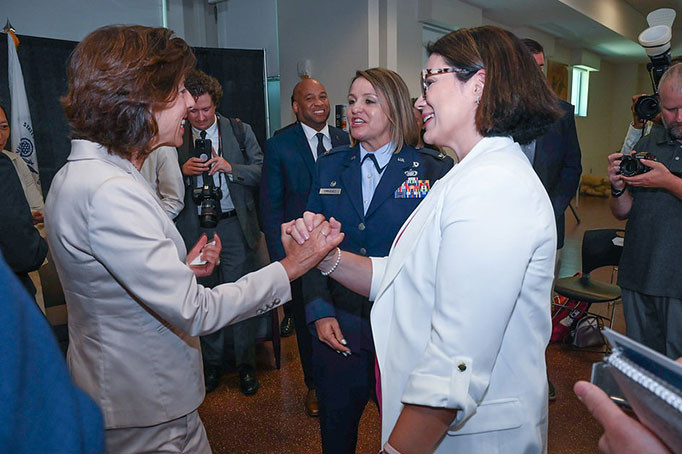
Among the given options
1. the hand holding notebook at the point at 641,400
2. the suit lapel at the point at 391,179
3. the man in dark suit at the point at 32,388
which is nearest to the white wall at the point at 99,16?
the suit lapel at the point at 391,179

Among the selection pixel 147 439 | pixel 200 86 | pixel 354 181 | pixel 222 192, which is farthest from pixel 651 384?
pixel 200 86

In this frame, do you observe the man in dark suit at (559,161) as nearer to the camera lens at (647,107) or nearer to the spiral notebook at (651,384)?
the camera lens at (647,107)

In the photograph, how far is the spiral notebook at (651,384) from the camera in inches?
21.7

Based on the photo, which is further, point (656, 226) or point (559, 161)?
point (559, 161)

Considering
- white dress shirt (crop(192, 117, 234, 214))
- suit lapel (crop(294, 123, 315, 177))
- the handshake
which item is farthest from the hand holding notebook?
white dress shirt (crop(192, 117, 234, 214))

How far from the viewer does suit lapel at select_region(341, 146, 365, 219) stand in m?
1.91

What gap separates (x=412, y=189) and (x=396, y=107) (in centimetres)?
41

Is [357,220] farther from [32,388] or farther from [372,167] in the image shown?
[32,388]

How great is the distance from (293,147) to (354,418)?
168 centimetres

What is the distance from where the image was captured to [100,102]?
1221 mm

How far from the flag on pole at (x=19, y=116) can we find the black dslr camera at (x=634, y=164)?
3988 mm

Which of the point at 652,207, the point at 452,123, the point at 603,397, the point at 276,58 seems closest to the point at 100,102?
the point at 452,123

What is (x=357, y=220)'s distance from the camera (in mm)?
1899

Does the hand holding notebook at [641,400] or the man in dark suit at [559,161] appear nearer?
the hand holding notebook at [641,400]
